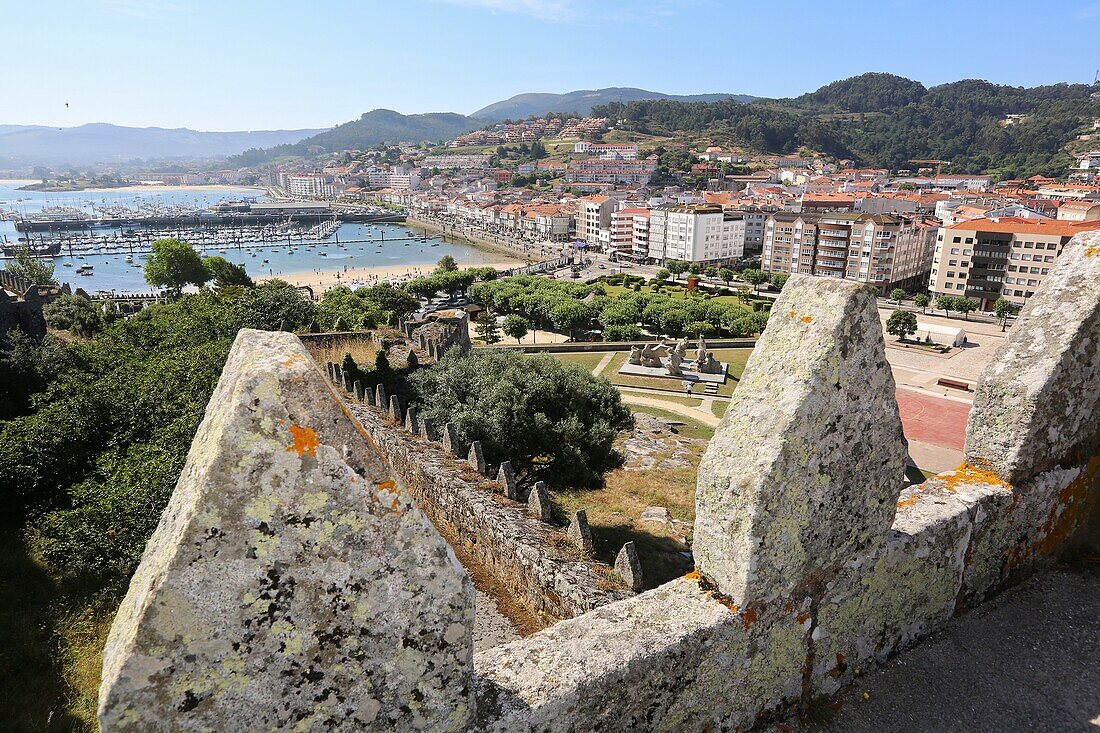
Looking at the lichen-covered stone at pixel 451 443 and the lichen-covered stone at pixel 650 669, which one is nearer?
the lichen-covered stone at pixel 650 669

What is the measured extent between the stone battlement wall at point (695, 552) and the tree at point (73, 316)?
43302 mm

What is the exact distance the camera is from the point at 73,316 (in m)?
41.5

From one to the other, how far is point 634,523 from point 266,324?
24.3m

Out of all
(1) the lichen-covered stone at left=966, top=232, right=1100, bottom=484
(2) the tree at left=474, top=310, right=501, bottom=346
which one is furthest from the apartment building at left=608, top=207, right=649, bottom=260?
(1) the lichen-covered stone at left=966, top=232, right=1100, bottom=484

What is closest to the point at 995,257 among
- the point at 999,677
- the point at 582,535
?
the point at 582,535

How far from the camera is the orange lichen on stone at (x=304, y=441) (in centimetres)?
216

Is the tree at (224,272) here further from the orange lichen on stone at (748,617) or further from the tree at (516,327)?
the orange lichen on stone at (748,617)

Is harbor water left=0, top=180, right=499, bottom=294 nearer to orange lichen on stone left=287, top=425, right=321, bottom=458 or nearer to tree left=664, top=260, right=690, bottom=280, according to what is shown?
tree left=664, top=260, right=690, bottom=280

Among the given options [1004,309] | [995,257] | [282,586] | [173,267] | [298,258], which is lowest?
[298,258]

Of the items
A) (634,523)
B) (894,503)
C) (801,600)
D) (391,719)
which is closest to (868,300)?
(894,503)

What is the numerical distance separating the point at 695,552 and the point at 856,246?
9015 cm

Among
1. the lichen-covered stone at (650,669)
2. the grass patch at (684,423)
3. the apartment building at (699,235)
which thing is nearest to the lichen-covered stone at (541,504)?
the lichen-covered stone at (650,669)

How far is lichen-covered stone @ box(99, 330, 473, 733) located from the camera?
2031 millimetres

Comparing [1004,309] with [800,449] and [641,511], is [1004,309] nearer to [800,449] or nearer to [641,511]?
[641,511]
